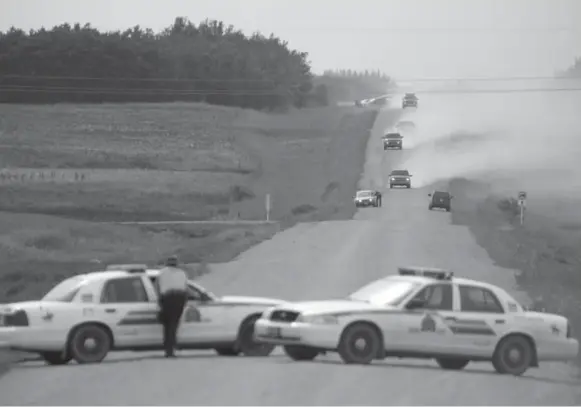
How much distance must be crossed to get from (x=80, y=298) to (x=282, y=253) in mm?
25638

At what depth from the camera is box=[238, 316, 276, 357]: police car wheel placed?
73.4 ft

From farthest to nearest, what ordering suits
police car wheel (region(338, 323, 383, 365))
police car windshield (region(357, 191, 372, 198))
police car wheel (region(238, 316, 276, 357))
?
police car windshield (region(357, 191, 372, 198)), police car wheel (region(238, 316, 276, 357)), police car wheel (region(338, 323, 383, 365))

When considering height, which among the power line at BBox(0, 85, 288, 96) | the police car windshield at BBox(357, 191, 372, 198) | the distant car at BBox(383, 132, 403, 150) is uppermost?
the power line at BBox(0, 85, 288, 96)

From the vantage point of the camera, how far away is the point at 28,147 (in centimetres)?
9975

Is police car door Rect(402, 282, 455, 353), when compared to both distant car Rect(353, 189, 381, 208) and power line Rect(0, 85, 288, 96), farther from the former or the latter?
power line Rect(0, 85, 288, 96)

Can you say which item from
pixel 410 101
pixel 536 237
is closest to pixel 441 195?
pixel 536 237

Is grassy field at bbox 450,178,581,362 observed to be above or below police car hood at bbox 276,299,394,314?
below

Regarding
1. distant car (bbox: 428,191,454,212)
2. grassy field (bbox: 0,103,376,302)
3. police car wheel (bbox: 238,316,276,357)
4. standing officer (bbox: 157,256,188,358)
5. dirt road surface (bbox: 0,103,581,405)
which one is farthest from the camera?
distant car (bbox: 428,191,454,212)

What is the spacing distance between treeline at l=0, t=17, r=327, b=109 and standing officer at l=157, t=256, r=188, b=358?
9528 centimetres

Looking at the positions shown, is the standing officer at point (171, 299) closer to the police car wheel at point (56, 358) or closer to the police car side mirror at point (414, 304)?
the police car wheel at point (56, 358)

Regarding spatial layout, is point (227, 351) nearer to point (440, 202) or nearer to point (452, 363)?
point (452, 363)

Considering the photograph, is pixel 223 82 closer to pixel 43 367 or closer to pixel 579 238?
pixel 579 238

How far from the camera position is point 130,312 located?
2164 centimetres

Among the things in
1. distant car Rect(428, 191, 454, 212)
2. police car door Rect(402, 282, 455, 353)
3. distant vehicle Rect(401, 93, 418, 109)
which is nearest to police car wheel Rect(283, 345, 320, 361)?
police car door Rect(402, 282, 455, 353)
